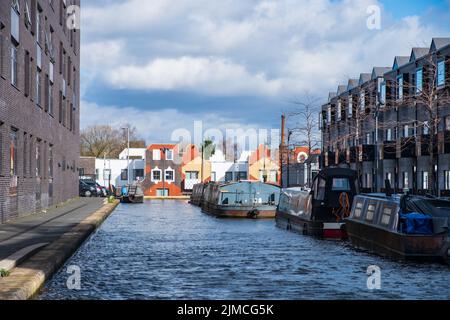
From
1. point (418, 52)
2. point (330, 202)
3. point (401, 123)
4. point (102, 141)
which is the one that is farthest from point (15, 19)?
point (102, 141)

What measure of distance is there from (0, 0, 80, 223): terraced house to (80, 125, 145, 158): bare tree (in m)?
69.9

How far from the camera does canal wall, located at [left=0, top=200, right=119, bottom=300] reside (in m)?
11.5

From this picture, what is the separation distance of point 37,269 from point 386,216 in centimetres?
1006

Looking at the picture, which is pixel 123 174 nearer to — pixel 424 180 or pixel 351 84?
pixel 351 84

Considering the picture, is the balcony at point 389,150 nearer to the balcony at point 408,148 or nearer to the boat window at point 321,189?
the balcony at point 408,148

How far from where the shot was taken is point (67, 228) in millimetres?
25844

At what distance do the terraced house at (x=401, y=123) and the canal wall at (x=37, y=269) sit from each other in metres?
21.9

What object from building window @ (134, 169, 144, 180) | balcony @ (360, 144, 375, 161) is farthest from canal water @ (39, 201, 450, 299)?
building window @ (134, 169, 144, 180)

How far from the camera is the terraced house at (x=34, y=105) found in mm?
26891

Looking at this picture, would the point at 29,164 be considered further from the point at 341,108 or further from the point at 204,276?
the point at 341,108

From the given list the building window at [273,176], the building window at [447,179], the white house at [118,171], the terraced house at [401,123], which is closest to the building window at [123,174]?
the white house at [118,171]

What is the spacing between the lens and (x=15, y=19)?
28.5 m

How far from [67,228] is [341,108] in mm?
45840
